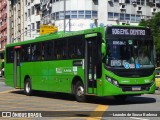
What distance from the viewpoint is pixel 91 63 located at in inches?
677

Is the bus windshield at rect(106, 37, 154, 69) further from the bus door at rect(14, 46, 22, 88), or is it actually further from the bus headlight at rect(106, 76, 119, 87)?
the bus door at rect(14, 46, 22, 88)

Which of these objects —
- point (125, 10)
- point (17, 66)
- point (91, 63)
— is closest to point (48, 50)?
point (91, 63)

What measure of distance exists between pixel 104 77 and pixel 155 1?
53.8 meters

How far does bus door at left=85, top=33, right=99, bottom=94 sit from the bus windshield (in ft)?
2.12

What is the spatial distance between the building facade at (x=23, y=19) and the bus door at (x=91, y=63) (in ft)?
163

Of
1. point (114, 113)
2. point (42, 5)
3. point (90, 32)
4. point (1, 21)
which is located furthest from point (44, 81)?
point (1, 21)

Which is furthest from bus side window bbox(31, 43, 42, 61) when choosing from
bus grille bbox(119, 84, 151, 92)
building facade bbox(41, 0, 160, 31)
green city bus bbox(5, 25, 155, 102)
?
building facade bbox(41, 0, 160, 31)

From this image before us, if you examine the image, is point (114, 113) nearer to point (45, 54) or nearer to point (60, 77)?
point (60, 77)

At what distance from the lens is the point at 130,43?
665 inches

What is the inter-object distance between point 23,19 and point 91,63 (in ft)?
216

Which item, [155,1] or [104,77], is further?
[155,1]

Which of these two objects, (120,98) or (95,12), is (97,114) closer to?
(120,98)

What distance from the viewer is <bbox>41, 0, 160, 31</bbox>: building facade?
6166 cm

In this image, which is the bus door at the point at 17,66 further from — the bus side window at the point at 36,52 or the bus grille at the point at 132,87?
the bus grille at the point at 132,87
